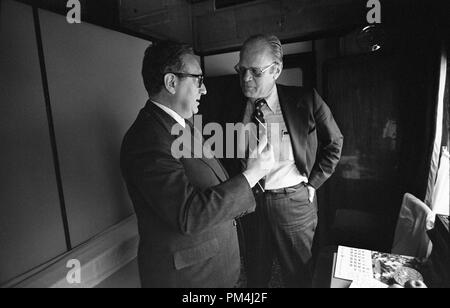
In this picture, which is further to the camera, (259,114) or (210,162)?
(259,114)

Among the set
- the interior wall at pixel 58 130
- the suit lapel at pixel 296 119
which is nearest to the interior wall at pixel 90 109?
the interior wall at pixel 58 130

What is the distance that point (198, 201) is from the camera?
761 mm

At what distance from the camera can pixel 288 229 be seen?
136 cm

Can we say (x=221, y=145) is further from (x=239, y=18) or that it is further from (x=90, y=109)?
(x=239, y=18)

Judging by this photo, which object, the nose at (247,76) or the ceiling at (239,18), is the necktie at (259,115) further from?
the ceiling at (239,18)

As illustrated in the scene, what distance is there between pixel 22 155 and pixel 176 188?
0.49 metres

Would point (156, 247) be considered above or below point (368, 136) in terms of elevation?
below

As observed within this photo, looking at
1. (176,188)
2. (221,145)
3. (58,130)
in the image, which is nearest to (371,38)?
(221,145)

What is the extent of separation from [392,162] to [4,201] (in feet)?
5.95

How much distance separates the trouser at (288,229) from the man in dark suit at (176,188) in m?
0.44
